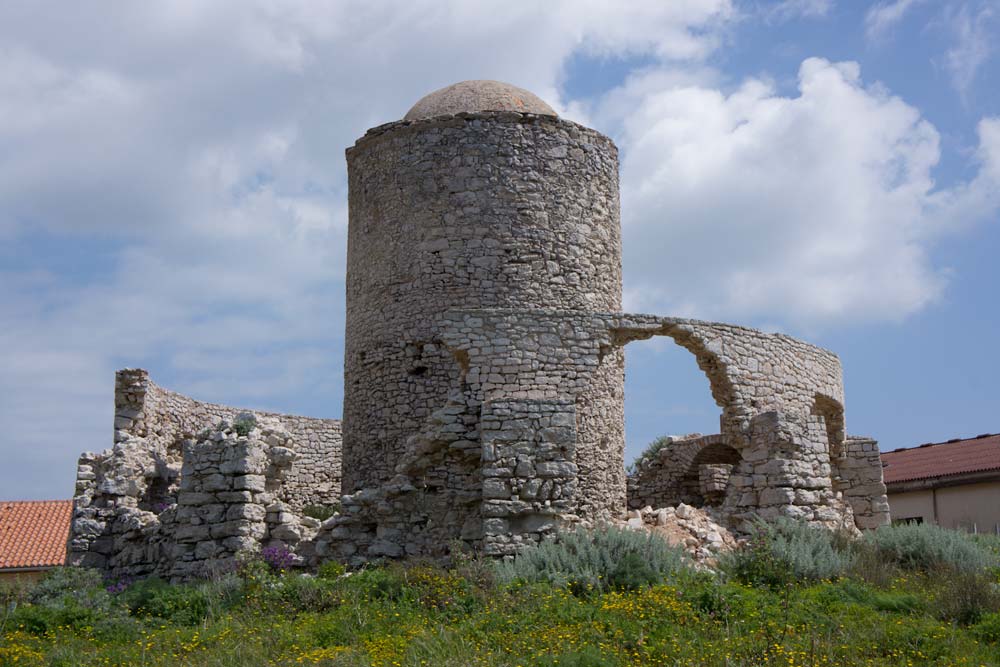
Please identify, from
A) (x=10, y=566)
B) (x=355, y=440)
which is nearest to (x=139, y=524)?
(x=355, y=440)

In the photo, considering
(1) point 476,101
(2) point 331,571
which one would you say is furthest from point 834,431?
(2) point 331,571

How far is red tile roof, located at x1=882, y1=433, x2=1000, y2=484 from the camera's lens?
23.4 metres

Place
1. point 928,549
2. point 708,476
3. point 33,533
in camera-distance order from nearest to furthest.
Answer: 1. point 928,549
2. point 708,476
3. point 33,533

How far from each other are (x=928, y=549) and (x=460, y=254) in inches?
317

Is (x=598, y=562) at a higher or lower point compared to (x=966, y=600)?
higher

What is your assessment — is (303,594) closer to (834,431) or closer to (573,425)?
(573,425)

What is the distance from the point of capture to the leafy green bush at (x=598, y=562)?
11789mm

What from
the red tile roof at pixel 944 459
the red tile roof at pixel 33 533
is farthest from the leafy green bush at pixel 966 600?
the red tile roof at pixel 33 533

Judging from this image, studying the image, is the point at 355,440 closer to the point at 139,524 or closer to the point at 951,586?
the point at 139,524

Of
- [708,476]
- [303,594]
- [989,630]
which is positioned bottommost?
[989,630]

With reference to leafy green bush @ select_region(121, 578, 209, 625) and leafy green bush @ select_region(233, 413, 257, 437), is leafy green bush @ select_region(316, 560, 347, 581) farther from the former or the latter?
leafy green bush @ select_region(233, 413, 257, 437)

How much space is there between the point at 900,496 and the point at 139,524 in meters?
17.2

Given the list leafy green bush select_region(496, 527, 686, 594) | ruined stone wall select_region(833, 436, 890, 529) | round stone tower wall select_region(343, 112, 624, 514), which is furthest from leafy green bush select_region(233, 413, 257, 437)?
ruined stone wall select_region(833, 436, 890, 529)

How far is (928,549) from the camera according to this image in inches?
Answer: 536
